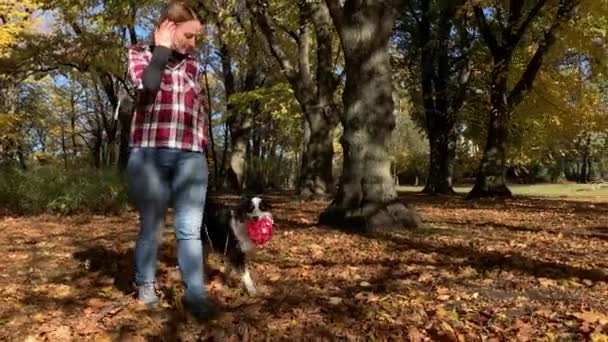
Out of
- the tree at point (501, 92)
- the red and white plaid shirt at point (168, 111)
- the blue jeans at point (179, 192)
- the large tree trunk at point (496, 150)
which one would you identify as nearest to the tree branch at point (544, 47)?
the tree at point (501, 92)

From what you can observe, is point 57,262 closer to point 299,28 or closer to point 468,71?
point 299,28

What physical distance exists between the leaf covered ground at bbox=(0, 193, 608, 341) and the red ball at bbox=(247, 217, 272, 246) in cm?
42

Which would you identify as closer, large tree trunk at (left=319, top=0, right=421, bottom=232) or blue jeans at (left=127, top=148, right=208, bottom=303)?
blue jeans at (left=127, top=148, right=208, bottom=303)

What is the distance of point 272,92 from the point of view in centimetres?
2119

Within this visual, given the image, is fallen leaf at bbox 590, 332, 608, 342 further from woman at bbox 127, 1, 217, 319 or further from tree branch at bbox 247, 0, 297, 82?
tree branch at bbox 247, 0, 297, 82

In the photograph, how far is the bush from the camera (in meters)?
11.4

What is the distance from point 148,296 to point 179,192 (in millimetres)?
790

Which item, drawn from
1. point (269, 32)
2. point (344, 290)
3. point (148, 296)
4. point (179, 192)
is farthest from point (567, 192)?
point (179, 192)

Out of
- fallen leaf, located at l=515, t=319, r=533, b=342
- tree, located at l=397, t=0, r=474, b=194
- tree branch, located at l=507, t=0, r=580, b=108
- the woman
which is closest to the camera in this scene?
fallen leaf, located at l=515, t=319, r=533, b=342

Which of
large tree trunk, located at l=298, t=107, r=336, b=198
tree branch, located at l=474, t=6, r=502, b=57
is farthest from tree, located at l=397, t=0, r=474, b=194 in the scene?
large tree trunk, located at l=298, t=107, r=336, b=198

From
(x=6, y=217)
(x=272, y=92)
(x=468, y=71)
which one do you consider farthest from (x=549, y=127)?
(x=6, y=217)

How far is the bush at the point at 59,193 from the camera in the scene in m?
11.4

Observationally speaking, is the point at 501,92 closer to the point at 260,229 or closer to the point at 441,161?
the point at 441,161

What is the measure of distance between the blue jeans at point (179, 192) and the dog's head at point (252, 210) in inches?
30.0
